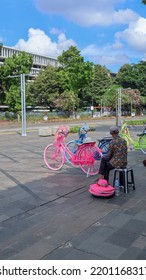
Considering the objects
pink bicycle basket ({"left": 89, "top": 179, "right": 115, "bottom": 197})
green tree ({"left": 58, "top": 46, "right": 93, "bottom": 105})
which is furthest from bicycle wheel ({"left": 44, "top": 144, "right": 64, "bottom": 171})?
green tree ({"left": 58, "top": 46, "right": 93, "bottom": 105})

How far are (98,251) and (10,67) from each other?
113ft

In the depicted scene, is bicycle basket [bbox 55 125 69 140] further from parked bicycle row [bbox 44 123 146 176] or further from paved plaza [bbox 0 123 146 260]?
paved plaza [bbox 0 123 146 260]

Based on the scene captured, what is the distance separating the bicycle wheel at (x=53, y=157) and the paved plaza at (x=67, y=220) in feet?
2.84

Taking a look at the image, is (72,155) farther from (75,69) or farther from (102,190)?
(75,69)

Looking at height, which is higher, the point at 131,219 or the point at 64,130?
the point at 64,130

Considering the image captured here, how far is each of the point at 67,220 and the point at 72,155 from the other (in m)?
3.12

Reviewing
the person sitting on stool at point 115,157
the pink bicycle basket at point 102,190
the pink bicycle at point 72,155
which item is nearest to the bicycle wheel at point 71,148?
the pink bicycle at point 72,155

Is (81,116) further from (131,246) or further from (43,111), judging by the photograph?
(131,246)

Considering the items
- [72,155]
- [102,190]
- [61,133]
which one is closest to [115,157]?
[102,190]

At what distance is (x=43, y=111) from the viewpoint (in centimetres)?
4491

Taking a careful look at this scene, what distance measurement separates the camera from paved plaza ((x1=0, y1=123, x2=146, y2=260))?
10.9ft

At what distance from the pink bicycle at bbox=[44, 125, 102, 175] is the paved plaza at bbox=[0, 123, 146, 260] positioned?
36 cm

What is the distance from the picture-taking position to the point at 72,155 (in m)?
7.28

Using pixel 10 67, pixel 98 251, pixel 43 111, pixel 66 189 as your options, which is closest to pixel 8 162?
pixel 66 189
